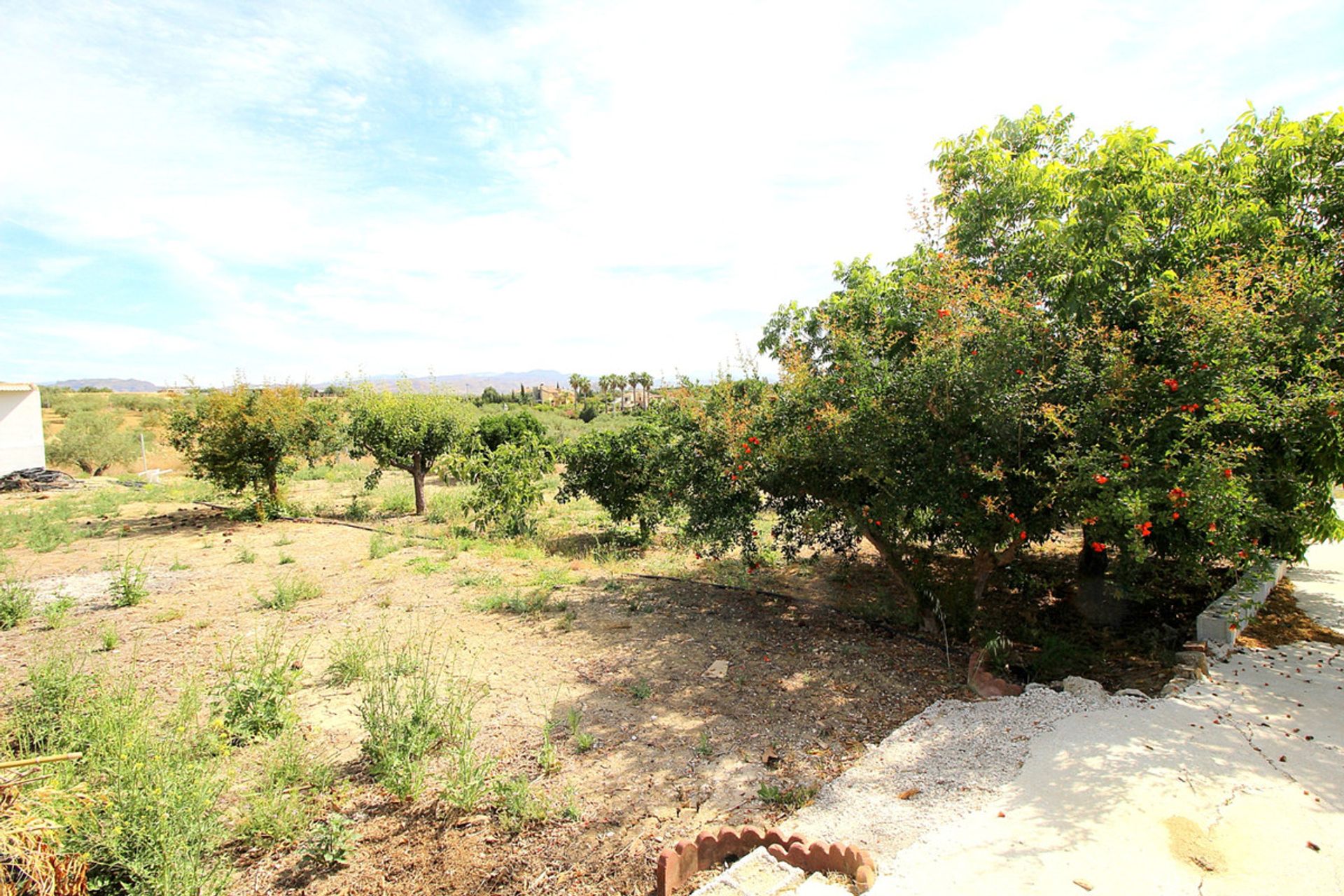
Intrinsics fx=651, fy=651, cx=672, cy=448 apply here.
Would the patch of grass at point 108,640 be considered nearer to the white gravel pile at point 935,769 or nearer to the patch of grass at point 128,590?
the patch of grass at point 128,590

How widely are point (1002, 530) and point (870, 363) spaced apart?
1685 millimetres

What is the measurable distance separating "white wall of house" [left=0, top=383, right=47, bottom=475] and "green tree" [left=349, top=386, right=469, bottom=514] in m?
12.6

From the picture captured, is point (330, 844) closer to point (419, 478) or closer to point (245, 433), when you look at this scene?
point (419, 478)

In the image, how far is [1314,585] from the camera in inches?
280

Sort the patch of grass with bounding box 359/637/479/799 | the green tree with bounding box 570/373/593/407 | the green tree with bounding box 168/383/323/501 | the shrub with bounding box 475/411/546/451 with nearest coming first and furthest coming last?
1. the patch of grass with bounding box 359/637/479/799
2. the green tree with bounding box 168/383/323/501
3. the shrub with bounding box 475/411/546/451
4. the green tree with bounding box 570/373/593/407

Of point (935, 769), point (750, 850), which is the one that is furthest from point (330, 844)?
point (935, 769)

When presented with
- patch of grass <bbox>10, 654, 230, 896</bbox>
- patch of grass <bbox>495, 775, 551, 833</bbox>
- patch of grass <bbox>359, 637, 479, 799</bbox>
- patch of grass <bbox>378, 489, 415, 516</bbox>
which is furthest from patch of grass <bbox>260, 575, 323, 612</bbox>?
patch of grass <bbox>378, 489, 415, 516</bbox>

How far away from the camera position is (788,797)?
354 cm

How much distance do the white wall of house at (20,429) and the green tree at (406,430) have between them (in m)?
12.6

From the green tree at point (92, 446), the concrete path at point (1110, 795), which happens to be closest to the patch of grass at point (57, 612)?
the concrete path at point (1110, 795)

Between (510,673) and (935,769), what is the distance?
3325 mm

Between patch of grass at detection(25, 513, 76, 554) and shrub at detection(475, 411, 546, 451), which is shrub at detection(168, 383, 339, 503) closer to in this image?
patch of grass at detection(25, 513, 76, 554)

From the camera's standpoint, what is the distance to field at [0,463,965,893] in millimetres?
3301

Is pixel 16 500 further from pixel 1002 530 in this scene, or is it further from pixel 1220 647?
pixel 1220 647
